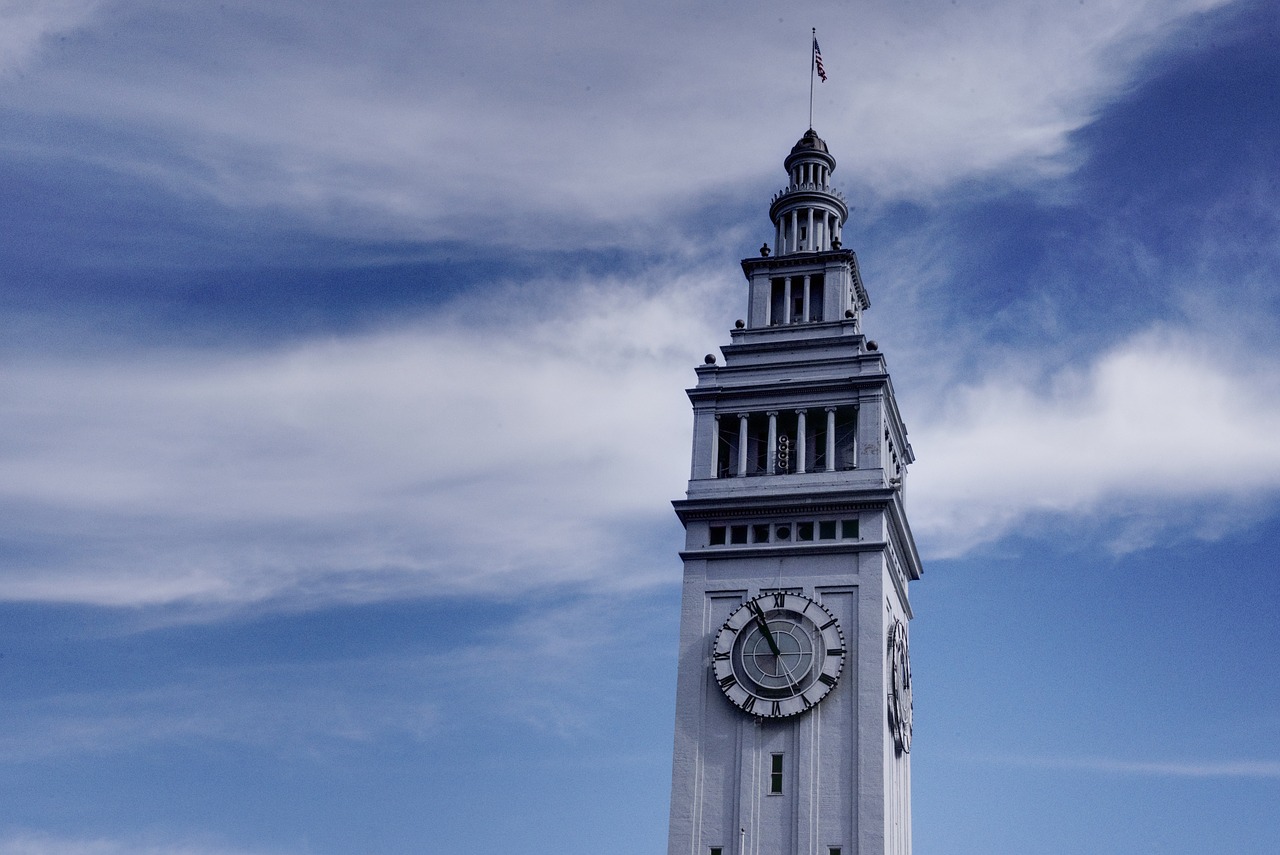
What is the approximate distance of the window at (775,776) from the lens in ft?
237

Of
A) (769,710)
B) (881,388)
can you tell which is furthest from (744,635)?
(881,388)

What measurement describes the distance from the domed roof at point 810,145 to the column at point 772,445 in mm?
19851

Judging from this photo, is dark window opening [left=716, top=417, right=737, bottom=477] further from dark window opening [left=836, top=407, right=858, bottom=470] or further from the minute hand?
the minute hand

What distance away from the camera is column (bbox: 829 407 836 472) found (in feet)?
261

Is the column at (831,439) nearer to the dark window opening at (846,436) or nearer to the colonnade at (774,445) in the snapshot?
the colonnade at (774,445)

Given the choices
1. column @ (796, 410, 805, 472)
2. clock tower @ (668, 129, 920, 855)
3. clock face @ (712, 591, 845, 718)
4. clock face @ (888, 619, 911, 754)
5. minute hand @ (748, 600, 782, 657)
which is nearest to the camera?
clock tower @ (668, 129, 920, 855)

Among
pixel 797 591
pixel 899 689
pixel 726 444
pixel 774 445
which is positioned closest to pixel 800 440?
pixel 774 445

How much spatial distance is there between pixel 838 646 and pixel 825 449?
1193 cm

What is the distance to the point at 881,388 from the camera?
8112 centimetres

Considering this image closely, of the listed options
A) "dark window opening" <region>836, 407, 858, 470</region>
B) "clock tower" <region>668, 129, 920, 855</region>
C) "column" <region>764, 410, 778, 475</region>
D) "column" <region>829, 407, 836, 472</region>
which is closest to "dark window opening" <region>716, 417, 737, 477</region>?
"clock tower" <region>668, 129, 920, 855</region>

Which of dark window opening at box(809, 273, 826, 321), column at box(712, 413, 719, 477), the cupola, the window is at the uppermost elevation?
the cupola

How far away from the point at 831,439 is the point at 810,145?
22.2 meters

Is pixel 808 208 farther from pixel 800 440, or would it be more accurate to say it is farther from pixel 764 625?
pixel 764 625

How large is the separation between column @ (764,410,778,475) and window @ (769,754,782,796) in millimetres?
15403
